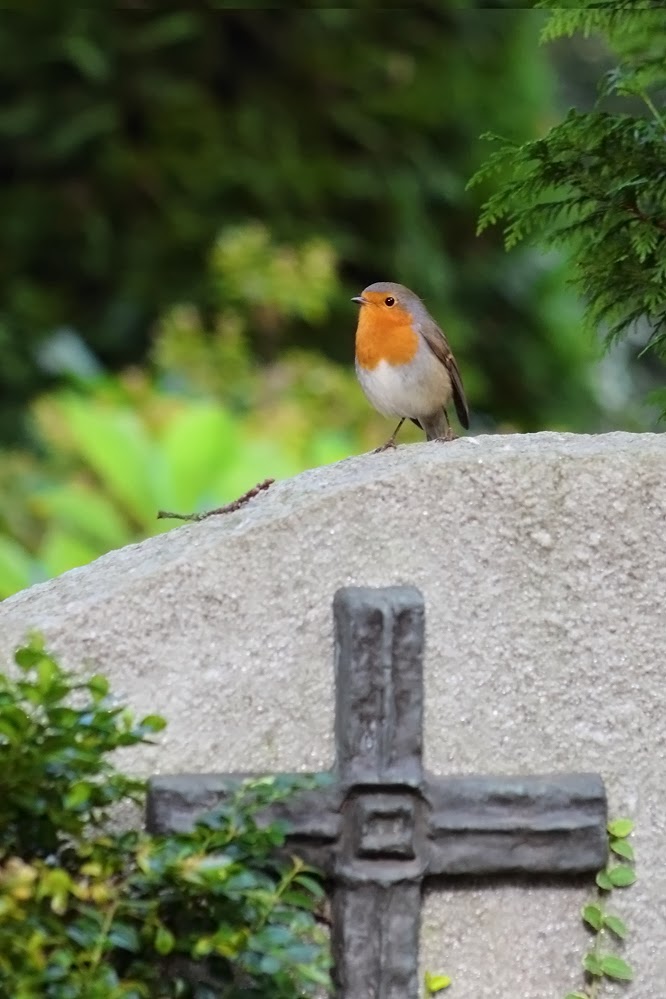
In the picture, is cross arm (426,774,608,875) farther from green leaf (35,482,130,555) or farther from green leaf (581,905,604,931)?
green leaf (35,482,130,555)

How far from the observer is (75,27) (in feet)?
17.1

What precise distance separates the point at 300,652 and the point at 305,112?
4.12 meters

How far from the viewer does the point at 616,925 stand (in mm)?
1815

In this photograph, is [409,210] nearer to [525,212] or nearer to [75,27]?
[75,27]

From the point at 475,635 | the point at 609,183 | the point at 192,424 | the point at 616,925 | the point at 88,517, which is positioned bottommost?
the point at 616,925

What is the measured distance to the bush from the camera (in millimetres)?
1496

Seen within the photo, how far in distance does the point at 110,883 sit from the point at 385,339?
1321mm

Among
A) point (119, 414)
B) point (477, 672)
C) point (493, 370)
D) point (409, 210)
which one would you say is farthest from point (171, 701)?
point (493, 370)

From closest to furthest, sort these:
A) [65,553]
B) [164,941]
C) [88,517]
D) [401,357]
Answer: [164,941]
[401,357]
[65,553]
[88,517]

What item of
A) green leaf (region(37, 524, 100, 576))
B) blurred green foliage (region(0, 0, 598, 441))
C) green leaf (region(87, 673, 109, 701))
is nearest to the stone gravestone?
green leaf (region(87, 673, 109, 701))

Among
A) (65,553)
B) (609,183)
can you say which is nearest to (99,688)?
(609,183)

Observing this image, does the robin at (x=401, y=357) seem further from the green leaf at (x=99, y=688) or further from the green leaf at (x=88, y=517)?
the green leaf at (x=88, y=517)

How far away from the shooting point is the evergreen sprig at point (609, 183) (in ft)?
6.96

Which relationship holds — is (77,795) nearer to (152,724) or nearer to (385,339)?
(152,724)
